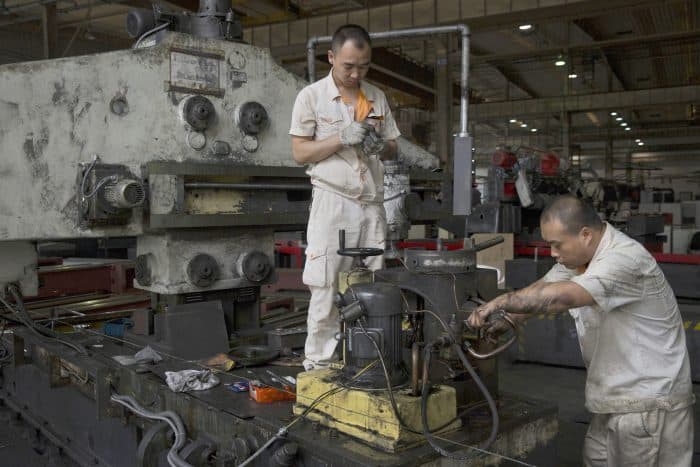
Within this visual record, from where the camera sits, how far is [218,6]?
288 cm

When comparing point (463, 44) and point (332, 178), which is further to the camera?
point (463, 44)

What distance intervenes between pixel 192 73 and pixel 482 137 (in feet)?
54.2

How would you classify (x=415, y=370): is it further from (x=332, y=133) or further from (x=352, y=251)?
(x=332, y=133)

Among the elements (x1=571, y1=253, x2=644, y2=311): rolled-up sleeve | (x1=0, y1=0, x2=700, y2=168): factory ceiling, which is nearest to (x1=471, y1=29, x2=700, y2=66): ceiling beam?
→ (x1=0, y1=0, x2=700, y2=168): factory ceiling

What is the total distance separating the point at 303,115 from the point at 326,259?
499 millimetres

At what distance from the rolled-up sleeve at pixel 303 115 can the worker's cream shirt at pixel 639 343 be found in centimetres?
101

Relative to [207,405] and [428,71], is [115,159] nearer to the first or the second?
[207,405]

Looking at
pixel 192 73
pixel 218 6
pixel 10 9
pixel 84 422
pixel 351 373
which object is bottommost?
pixel 84 422

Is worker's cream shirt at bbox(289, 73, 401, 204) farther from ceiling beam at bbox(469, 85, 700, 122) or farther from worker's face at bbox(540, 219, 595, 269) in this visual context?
ceiling beam at bbox(469, 85, 700, 122)

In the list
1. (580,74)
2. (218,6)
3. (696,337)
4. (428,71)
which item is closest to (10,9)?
(218,6)

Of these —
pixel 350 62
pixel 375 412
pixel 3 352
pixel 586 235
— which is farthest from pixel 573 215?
pixel 3 352

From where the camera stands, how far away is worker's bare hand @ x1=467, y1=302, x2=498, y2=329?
166 centimetres

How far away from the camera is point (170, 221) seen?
101 inches

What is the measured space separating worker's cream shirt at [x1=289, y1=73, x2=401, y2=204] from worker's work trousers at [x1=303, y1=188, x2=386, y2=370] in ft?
0.14
